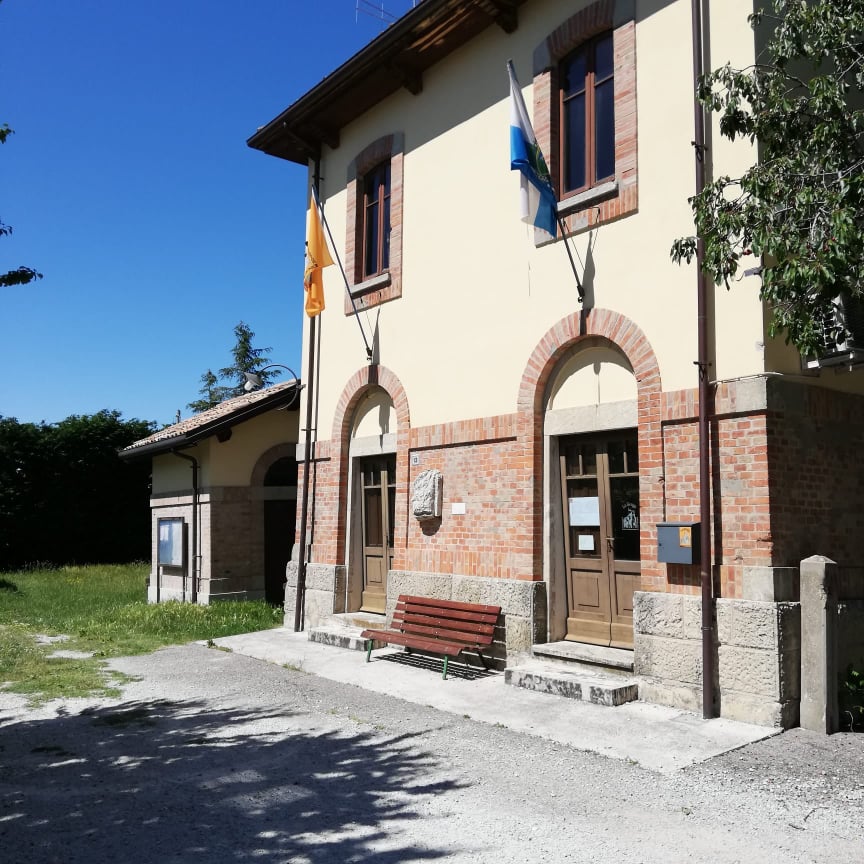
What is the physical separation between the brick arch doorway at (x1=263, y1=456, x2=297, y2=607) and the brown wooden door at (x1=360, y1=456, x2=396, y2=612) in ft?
13.1

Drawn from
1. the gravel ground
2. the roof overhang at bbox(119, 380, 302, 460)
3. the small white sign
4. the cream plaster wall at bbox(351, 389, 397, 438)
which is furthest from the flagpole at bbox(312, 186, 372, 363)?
the gravel ground

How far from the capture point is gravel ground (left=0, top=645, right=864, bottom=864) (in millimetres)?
4395

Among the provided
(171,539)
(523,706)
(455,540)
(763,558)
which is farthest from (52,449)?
(763,558)

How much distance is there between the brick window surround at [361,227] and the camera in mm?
11180

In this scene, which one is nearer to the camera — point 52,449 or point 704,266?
point 704,266

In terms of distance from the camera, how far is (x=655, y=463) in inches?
296

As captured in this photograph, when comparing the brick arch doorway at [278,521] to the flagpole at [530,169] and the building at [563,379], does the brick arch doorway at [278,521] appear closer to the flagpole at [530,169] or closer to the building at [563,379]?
the building at [563,379]

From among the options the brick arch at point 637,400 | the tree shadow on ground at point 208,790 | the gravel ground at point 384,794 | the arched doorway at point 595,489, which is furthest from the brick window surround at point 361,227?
the tree shadow on ground at point 208,790

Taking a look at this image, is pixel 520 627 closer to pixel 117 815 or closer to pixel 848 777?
pixel 848 777

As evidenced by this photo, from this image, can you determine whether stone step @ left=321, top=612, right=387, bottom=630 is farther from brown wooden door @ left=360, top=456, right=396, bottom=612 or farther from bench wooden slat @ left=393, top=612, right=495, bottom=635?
bench wooden slat @ left=393, top=612, right=495, bottom=635

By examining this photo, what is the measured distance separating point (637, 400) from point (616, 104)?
3.02 meters

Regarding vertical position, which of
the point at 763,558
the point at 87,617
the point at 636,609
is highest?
the point at 763,558

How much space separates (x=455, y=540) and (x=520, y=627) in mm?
1459

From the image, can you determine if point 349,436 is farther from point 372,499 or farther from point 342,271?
point 342,271
